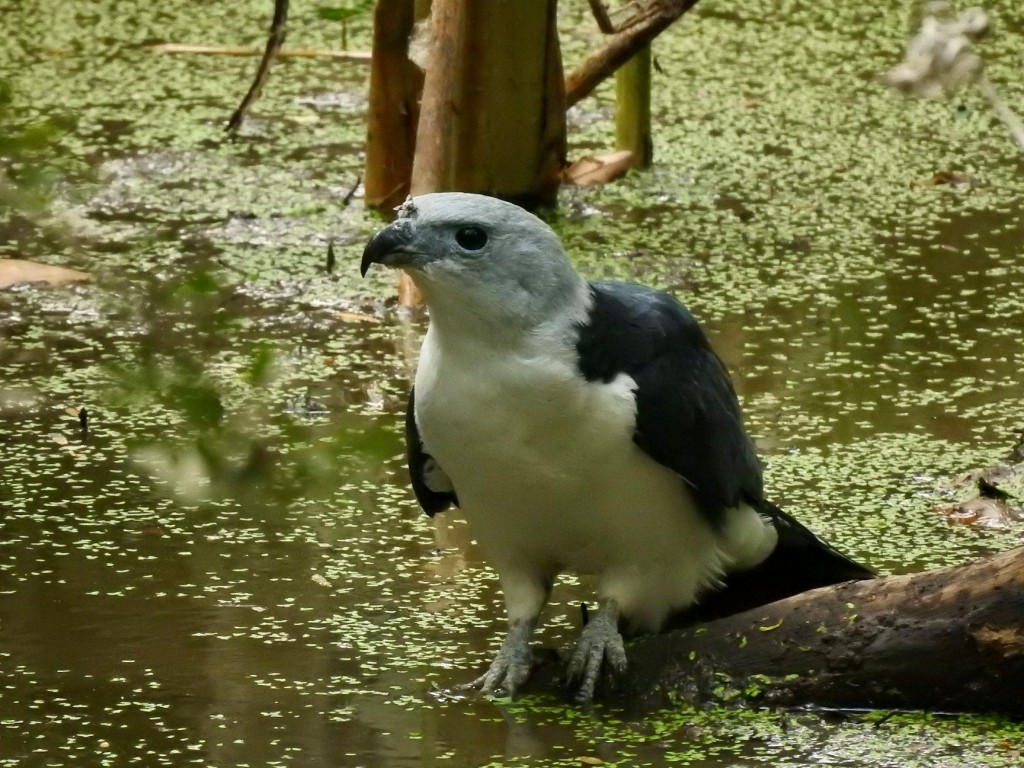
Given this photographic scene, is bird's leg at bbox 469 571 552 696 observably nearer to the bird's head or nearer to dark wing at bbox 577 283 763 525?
dark wing at bbox 577 283 763 525

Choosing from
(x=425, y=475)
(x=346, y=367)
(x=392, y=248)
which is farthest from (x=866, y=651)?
(x=346, y=367)

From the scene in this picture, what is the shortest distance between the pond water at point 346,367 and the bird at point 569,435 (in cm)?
22

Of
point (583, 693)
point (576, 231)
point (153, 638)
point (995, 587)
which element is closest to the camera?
point (995, 587)

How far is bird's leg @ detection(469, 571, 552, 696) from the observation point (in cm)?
278

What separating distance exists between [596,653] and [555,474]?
35 cm

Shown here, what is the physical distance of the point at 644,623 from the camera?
291cm

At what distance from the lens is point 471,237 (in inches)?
101

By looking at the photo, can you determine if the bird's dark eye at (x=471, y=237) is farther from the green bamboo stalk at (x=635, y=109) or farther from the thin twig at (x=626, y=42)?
the green bamboo stalk at (x=635, y=109)

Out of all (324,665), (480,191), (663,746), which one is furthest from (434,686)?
(480,191)

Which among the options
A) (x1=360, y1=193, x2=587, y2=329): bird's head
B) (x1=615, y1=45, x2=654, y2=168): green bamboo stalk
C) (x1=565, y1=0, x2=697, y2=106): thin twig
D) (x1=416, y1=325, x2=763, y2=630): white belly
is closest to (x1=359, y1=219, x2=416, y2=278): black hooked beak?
(x1=360, y1=193, x2=587, y2=329): bird's head

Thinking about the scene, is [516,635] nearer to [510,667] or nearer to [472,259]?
[510,667]

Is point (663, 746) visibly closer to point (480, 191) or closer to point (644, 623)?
point (644, 623)

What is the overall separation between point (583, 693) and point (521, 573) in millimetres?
215

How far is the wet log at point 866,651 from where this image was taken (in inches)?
99.3
